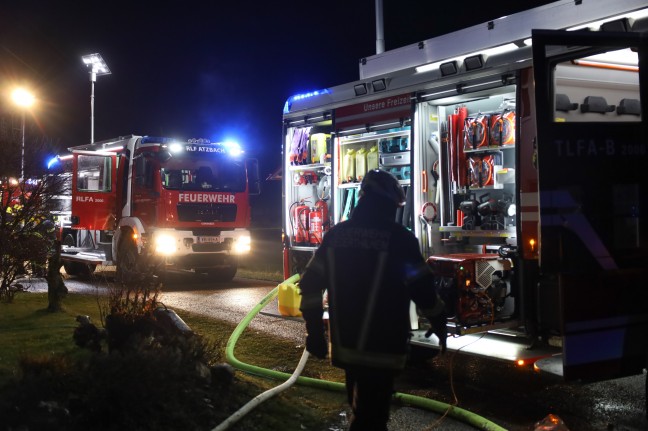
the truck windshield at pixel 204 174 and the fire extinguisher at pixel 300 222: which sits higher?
the truck windshield at pixel 204 174

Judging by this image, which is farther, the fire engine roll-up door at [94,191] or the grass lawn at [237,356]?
the fire engine roll-up door at [94,191]

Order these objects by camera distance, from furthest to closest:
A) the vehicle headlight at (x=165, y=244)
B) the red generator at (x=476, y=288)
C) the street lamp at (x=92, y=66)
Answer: the street lamp at (x=92, y=66) → the vehicle headlight at (x=165, y=244) → the red generator at (x=476, y=288)

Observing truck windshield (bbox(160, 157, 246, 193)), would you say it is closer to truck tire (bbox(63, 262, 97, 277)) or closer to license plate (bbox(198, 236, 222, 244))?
license plate (bbox(198, 236, 222, 244))

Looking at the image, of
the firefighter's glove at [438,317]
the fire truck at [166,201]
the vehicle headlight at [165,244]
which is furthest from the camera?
the fire truck at [166,201]

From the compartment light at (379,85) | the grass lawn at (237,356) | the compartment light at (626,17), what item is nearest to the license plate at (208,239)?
the grass lawn at (237,356)

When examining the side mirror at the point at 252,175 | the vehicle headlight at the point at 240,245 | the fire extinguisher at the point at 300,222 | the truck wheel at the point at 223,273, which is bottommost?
the truck wheel at the point at 223,273

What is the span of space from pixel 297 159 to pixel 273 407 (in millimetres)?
4259

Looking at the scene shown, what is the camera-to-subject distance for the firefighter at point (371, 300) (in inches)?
130

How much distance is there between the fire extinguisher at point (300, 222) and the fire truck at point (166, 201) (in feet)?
16.2

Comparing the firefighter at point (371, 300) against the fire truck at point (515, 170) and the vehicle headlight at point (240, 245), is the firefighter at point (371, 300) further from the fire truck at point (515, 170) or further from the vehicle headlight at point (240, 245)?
the vehicle headlight at point (240, 245)

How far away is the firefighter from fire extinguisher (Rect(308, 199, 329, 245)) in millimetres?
4546

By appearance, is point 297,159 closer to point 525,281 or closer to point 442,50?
point 442,50

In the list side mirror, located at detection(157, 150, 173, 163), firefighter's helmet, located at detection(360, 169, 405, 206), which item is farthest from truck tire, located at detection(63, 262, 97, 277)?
firefighter's helmet, located at detection(360, 169, 405, 206)

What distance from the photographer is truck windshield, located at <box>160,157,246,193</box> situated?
1300 centimetres
